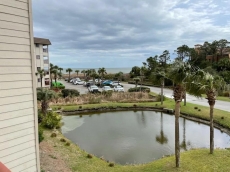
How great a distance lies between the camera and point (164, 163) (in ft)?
24.6

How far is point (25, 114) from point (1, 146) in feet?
2.22

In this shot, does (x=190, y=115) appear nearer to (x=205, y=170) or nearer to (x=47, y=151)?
(x=205, y=170)

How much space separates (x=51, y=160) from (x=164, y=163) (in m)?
4.34

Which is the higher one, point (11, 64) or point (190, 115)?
point (11, 64)

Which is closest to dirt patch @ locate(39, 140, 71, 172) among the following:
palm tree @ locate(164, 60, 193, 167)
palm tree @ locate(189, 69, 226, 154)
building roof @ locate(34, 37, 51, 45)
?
palm tree @ locate(164, 60, 193, 167)

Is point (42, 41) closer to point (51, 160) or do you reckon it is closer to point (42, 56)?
point (42, 56)

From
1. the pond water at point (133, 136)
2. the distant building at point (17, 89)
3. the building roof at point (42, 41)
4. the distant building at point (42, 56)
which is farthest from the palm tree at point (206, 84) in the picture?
the building roof at point (42, 41)

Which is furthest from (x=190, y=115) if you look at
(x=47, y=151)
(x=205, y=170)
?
(x=47, y=151)

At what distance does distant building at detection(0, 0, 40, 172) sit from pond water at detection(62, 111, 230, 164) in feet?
18.2

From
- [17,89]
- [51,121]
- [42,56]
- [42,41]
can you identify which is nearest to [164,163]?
[17,89]

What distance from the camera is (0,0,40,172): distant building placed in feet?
11.3

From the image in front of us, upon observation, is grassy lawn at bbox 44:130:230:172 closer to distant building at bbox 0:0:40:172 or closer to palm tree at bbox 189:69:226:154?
palm tree at bbox 189:69:226:154

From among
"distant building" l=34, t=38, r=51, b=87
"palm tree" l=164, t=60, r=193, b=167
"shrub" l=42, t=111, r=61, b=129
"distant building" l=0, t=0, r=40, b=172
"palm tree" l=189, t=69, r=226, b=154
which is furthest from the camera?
"distant building" l=34, t=38, r=51, b=87

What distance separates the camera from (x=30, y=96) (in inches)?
153
